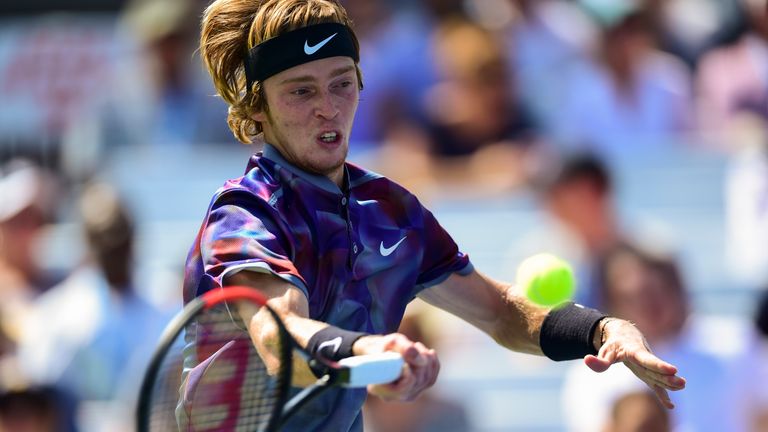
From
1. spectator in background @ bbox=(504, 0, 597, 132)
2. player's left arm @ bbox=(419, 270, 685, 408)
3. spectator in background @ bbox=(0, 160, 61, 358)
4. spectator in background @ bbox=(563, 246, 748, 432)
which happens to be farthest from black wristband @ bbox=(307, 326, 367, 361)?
spectator in background @ bbox=(504, 0, 597, 132)

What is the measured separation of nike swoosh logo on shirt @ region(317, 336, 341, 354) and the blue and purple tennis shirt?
0.22 m

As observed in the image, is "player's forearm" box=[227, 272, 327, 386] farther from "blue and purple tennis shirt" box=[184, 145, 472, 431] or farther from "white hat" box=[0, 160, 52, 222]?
"white hat" box=[0, 160, 52, 222]

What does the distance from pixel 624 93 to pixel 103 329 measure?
350 cm

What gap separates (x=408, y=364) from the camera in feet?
10.4

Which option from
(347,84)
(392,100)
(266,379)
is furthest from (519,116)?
(266,379)

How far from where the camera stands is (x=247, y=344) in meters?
3.65

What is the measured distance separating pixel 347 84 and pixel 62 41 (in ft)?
23.2

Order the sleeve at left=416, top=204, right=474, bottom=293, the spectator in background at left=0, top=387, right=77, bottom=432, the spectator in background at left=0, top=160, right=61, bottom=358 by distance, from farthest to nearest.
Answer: the spectator in background at left=0, top=160, right=61, bottom=358 → the spectator in background at left=0, top=387, right=77, bottom=432 → the sleeve at left=416, top=204, right=474, bottom=293

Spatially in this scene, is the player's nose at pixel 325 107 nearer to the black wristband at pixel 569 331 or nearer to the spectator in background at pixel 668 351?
the black wristband at pixel 569 331

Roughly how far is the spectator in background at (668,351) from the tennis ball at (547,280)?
2.79m

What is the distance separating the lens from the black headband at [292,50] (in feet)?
12.4

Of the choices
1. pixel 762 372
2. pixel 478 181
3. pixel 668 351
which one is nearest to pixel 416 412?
pixel 668 351

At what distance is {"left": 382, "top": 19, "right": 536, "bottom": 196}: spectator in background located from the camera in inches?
337

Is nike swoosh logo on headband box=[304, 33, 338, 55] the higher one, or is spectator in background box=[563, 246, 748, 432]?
nike swoosh logo on headband box=[304, 33, 338, 55]
